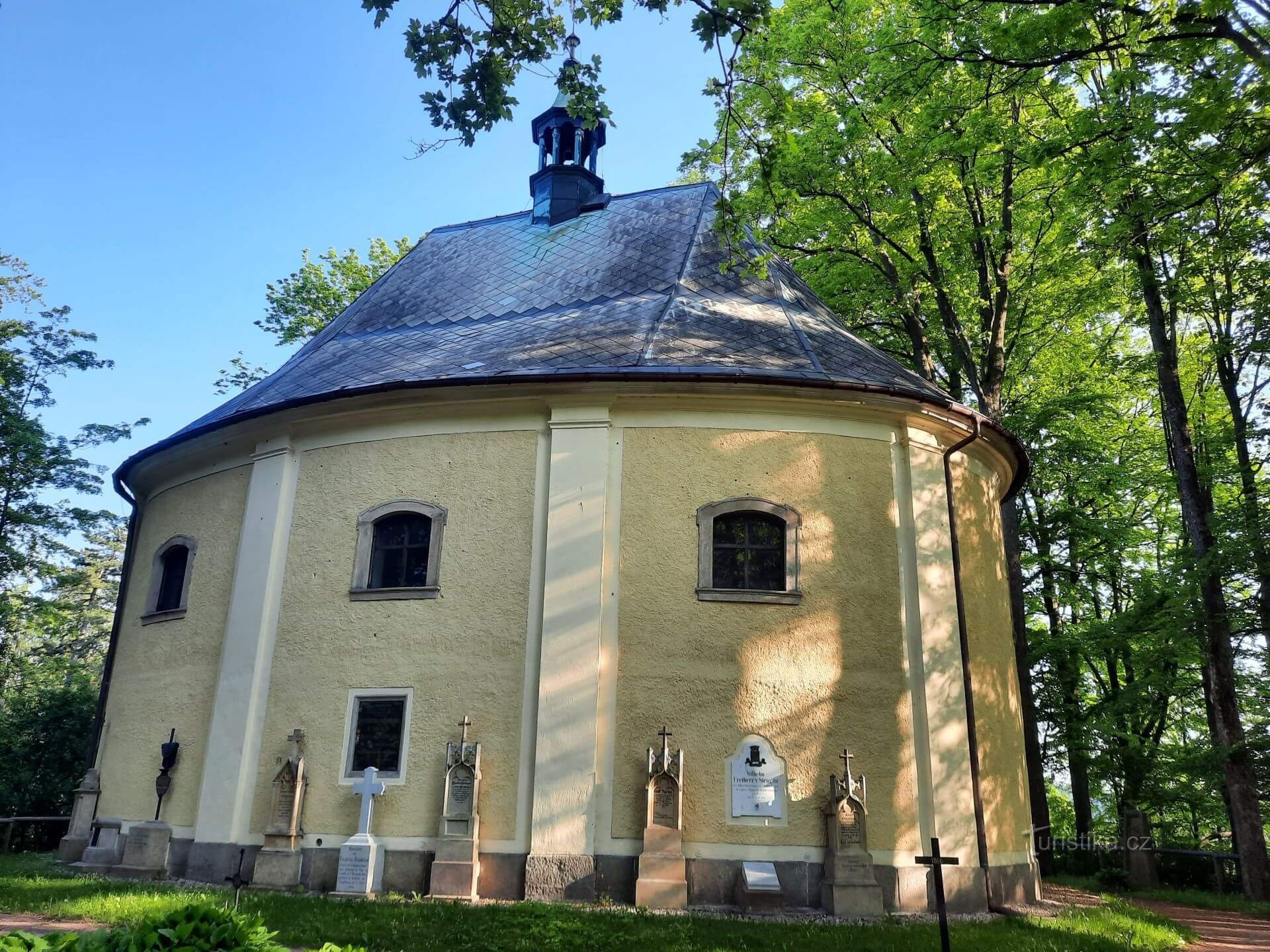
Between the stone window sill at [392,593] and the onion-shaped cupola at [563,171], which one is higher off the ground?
the onion-shaped cupola at [563,171]

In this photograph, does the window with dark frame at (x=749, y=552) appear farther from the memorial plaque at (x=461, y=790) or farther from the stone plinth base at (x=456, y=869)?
the stone plinth base at (x=456, y=869)

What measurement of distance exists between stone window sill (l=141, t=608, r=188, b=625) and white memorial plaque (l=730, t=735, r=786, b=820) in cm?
746

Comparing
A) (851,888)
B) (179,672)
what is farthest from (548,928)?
(179,672)

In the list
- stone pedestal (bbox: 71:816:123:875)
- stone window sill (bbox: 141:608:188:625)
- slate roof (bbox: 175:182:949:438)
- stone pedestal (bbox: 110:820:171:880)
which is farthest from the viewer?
stone window sill (bbox: 141:608:188:625)

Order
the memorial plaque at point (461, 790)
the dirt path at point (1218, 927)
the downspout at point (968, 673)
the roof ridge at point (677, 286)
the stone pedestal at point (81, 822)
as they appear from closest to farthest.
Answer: the dirt path at point (1218, 927) → the memorial plaque at point (461, 790) → the downspout at point (968, 673) → the roof ridge at point (677, 286) → the stone pedestal at point (81, 822)

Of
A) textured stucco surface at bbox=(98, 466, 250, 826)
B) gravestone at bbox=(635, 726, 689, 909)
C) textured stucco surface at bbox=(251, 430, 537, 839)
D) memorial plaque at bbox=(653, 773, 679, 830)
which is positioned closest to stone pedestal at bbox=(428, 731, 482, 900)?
textured stucco surface at bbox=(251, 430, 537, 839)

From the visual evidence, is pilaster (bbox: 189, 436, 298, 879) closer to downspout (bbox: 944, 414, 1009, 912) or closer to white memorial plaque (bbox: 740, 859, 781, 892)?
white memorial plaque (bbox: 740, 859, 781, 892)

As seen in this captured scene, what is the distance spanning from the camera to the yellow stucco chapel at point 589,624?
9820 millimetres

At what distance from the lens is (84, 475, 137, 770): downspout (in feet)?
44.0

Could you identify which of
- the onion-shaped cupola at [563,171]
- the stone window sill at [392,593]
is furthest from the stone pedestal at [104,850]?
the onion-shaped cupola at [563,171]

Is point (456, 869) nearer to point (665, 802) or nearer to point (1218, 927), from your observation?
point (665, 802)

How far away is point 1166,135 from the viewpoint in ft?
30.7

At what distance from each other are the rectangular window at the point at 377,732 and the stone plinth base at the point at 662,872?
9.55 ft

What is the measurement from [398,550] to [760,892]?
5548 mm
